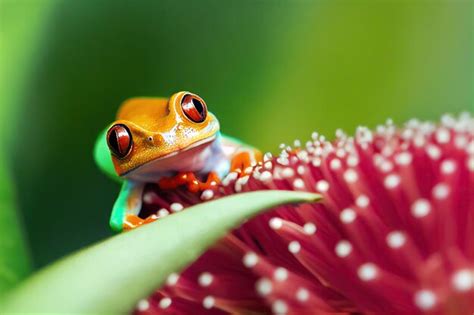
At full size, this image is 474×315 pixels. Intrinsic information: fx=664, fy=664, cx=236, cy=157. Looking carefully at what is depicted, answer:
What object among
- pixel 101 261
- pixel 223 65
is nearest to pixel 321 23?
pixel 223 65

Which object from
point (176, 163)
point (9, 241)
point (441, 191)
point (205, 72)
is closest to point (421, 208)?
point (441, 191)

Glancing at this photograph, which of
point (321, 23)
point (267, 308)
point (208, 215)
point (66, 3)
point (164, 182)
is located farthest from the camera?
point (321, 23)

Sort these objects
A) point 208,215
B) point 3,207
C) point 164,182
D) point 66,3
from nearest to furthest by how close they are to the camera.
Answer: point 208,215 → point 164,182 → point 3,207 → point 66,3

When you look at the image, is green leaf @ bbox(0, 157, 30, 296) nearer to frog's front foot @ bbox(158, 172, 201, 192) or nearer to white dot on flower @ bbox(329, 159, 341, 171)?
frog's front foot @ bbox(158, 172, 201, 192)

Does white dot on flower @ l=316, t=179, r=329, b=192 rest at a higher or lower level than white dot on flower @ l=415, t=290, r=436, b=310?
higher

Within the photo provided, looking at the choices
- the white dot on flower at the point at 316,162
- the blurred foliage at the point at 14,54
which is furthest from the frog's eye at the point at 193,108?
the blurred foliage at the point at 14,54

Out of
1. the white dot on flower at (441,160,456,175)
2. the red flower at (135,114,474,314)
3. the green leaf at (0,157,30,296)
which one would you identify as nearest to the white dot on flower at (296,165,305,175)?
the red flower at (135,114,474,314)

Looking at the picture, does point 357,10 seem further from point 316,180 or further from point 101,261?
point 101,261

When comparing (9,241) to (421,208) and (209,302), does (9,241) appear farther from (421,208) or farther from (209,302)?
(421,208)
